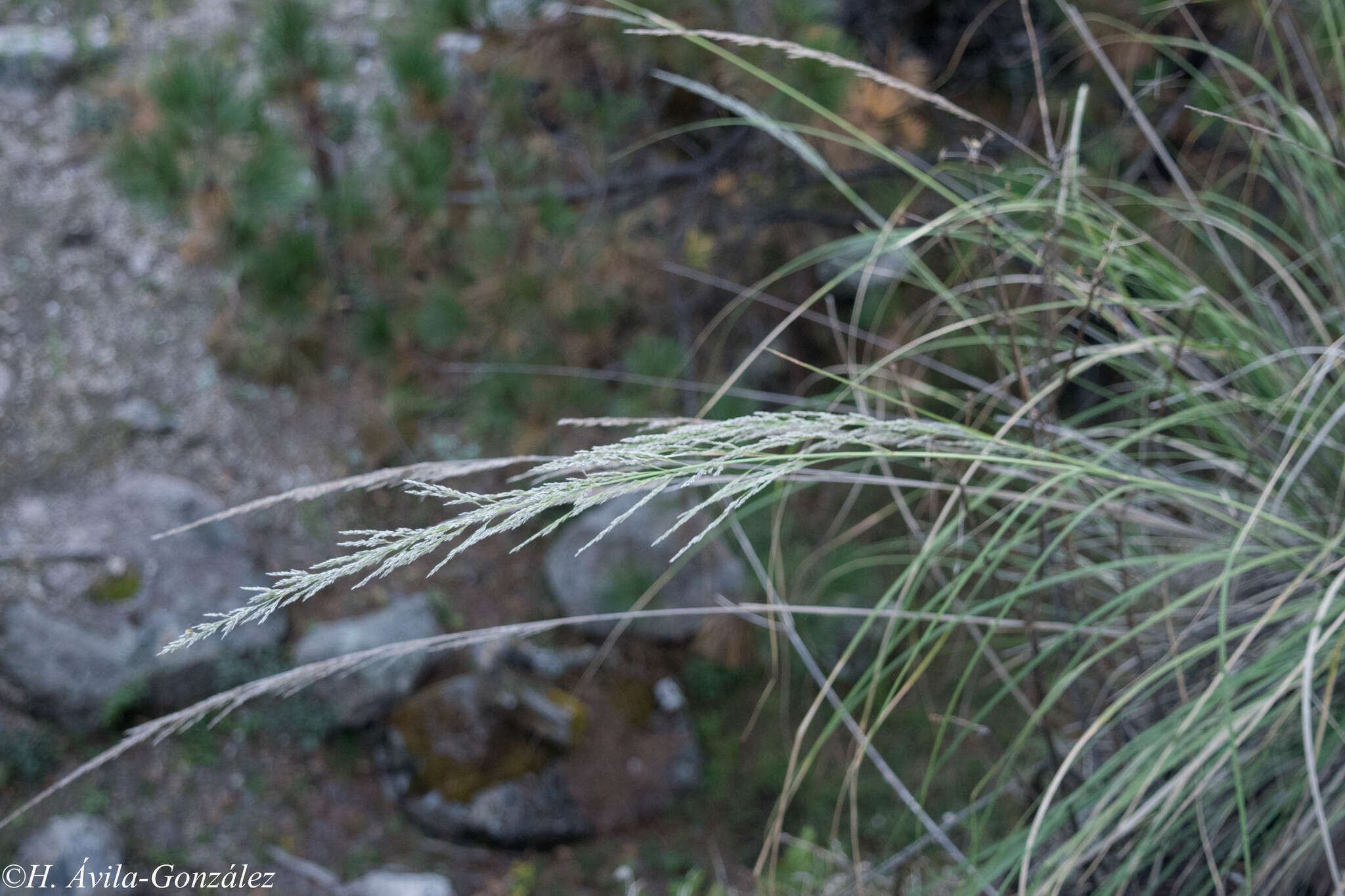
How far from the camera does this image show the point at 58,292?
3170mm

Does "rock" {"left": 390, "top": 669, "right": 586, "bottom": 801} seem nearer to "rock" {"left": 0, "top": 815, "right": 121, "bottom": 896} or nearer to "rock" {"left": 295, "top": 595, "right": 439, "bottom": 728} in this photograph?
"rock" {"left": 295, "top": 595, "right": 439, "bottom": 728}

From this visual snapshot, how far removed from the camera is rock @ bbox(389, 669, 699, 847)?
2473 millimetres

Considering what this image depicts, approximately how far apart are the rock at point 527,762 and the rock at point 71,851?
67 centimetres

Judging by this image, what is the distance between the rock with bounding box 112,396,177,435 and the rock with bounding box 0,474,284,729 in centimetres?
21

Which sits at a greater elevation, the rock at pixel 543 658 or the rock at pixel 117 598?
the rock at pixel 117 598

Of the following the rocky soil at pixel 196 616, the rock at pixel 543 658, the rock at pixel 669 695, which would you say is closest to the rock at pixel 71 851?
the rocky soil at pixel 196 616

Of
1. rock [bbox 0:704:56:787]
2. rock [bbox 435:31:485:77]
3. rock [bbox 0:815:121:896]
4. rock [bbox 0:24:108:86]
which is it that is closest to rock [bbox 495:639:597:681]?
rock [bbox 0:815:121:896]

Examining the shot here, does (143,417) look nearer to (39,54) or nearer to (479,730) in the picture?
(479,730)

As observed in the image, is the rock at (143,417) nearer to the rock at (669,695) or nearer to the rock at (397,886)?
the rock at (397,886)

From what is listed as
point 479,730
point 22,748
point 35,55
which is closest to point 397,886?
point 479,730

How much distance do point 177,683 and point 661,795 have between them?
4.37 feet

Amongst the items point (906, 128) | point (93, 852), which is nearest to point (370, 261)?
point (906, 128)

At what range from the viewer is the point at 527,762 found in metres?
2.56

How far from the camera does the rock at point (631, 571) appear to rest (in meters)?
2.23
